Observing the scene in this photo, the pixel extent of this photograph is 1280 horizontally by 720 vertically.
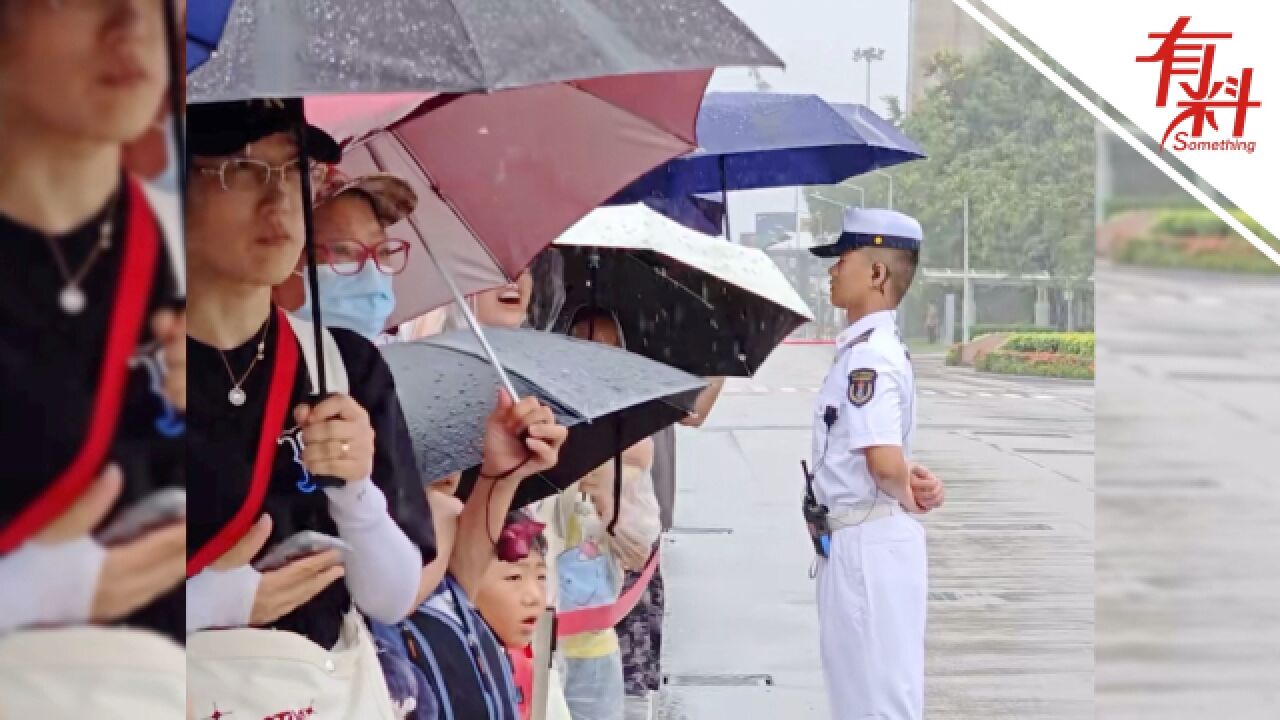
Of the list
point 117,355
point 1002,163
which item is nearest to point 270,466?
point 117,355

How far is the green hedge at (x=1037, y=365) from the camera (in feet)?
94.8

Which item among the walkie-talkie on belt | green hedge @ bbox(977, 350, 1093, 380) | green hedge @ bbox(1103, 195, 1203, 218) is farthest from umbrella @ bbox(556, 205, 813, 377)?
green hedge @ bbox(977, 350, 1093, 380)

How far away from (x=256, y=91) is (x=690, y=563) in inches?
302

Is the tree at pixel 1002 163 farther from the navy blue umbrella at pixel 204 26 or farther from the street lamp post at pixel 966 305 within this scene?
the navy blue umbrella at pixel 204 26

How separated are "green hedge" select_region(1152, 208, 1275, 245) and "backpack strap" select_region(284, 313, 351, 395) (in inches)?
268

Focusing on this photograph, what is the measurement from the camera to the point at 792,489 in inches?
505

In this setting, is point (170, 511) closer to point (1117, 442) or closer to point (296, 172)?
point (296, 172)

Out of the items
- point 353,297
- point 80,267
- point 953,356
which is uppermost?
point 80,267

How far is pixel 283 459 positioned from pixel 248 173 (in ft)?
1.17

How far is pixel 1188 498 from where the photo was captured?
9234 mm

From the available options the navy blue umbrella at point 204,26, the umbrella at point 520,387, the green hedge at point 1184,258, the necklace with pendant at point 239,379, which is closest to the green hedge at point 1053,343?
the green hedge at point 1184,258

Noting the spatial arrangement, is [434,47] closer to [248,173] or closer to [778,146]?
[248,173]

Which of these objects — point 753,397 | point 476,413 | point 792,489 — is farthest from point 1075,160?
point 476,413

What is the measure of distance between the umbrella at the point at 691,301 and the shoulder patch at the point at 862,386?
13.7 inches
